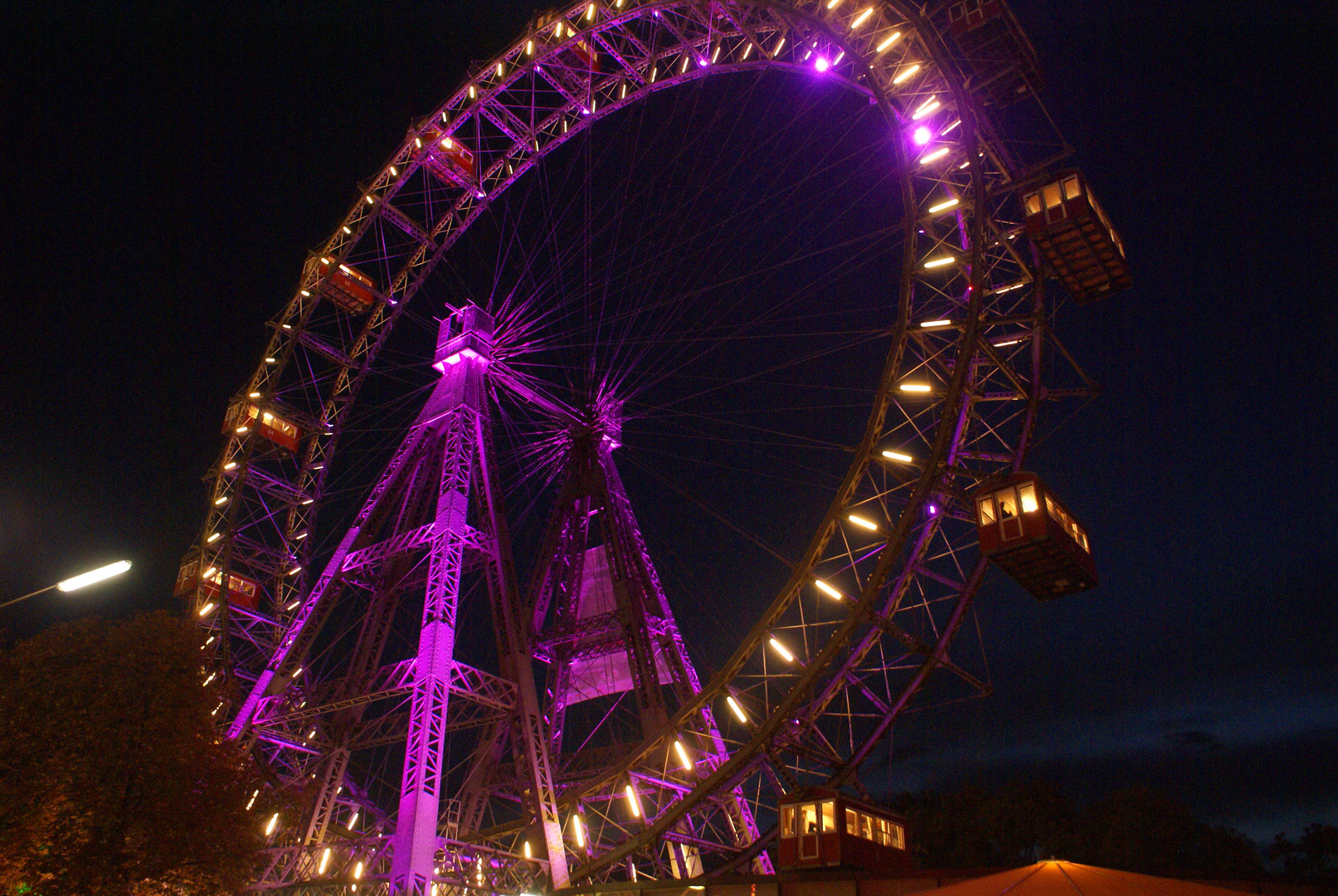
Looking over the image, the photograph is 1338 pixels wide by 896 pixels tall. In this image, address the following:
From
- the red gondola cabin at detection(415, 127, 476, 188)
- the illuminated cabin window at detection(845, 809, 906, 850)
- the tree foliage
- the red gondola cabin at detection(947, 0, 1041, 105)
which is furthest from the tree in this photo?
the tree foliage

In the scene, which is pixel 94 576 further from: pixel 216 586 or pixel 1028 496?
pixel 216 586

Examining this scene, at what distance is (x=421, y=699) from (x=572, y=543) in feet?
47.8

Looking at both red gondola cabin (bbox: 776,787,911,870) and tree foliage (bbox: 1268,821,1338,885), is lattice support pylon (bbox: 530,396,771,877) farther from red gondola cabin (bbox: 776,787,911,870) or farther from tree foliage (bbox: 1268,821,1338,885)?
tree foliage (bbox: 1268,821,1338,885)

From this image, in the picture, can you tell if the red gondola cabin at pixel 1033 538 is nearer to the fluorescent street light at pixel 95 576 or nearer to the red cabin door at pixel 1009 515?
the red cabin door at pixel 1009 515

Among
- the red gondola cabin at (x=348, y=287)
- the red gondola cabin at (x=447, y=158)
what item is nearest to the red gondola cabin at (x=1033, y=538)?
the red gondola cabin at (x=447, y=158)

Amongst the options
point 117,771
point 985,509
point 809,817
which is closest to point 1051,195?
point 985,509

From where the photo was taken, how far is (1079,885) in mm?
9750

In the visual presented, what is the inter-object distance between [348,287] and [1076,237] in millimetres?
25571

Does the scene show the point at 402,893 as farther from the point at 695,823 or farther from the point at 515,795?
the point at 515,795

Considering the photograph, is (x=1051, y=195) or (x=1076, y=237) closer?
Answer: (x=1076, y=237)

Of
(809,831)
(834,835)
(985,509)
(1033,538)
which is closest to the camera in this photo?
(1033,538)

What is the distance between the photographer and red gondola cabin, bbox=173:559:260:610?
103ft

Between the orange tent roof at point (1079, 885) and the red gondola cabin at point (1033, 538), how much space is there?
7.78 meters

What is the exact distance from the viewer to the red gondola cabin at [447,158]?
32.2 meters
